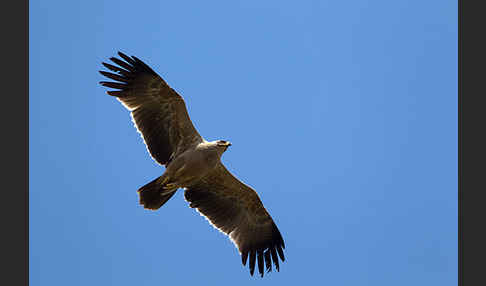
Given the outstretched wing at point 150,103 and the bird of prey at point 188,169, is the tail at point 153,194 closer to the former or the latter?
the bird of prey at point 188,169

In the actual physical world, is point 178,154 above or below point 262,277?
above

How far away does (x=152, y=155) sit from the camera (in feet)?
39.8

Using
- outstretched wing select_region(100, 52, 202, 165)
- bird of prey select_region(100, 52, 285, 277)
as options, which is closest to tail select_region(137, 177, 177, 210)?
bird of prey select_region(100, 52, 285, 277)

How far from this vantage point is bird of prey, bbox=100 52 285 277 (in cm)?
1183

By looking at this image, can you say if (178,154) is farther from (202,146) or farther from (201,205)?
(201,205)

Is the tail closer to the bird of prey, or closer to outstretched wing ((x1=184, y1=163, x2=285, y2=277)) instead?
the bird of prey

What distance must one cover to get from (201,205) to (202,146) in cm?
169

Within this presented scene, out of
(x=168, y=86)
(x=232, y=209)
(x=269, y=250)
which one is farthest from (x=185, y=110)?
(x=269, y=250)

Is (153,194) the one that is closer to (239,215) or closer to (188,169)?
(188,169)

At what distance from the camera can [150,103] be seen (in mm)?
12156

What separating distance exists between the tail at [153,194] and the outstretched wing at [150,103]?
58 centimetres

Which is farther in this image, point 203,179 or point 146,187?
point 203,179

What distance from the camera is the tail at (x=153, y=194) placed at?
11727 mm

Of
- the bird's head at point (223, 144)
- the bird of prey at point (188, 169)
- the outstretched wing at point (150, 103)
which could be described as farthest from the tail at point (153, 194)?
the bird's head at point (223, 144)
